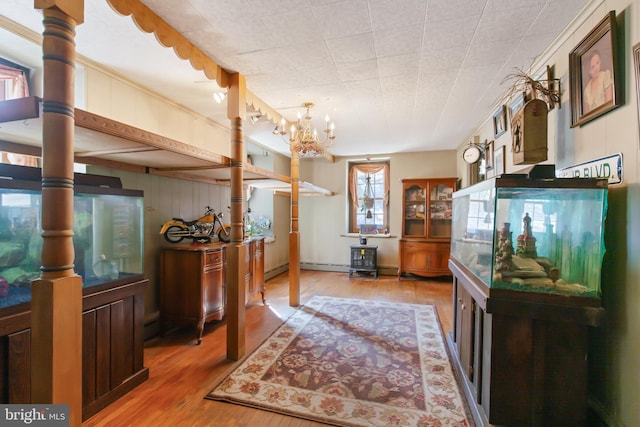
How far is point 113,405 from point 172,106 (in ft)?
8.75

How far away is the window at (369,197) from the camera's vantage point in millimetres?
6059

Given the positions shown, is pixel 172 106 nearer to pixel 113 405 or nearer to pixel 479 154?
pixel 113 405

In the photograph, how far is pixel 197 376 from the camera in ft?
7.11

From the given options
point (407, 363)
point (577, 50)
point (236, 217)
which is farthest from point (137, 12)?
point (407, 363)

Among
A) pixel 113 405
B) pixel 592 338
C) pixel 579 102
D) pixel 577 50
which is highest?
pixel 577 50

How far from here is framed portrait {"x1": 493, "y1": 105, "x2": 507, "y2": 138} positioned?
9.62 ft

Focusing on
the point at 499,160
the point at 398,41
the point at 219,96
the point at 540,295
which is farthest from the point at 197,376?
the point at 499,160

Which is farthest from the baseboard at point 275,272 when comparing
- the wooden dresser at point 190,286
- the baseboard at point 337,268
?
the wooden dresser at point 190,286

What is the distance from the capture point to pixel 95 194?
184 centimetres

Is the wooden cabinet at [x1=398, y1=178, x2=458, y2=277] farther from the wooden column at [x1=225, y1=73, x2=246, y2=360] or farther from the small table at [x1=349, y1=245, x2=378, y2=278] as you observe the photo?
the wooden column at [x1=225, y1=73, x2=246, y2=360]

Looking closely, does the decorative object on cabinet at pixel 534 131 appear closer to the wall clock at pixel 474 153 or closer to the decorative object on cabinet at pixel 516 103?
the decorative object on cabinet at pixel 516 103

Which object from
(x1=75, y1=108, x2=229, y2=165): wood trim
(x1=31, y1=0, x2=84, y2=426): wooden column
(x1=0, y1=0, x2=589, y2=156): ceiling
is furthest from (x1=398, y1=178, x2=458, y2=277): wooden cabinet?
(x1=31, y1=0, x2=84, y2=426): wooden column

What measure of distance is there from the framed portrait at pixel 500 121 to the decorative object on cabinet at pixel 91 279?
3.54 meters

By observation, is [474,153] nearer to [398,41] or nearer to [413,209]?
[413,209]
